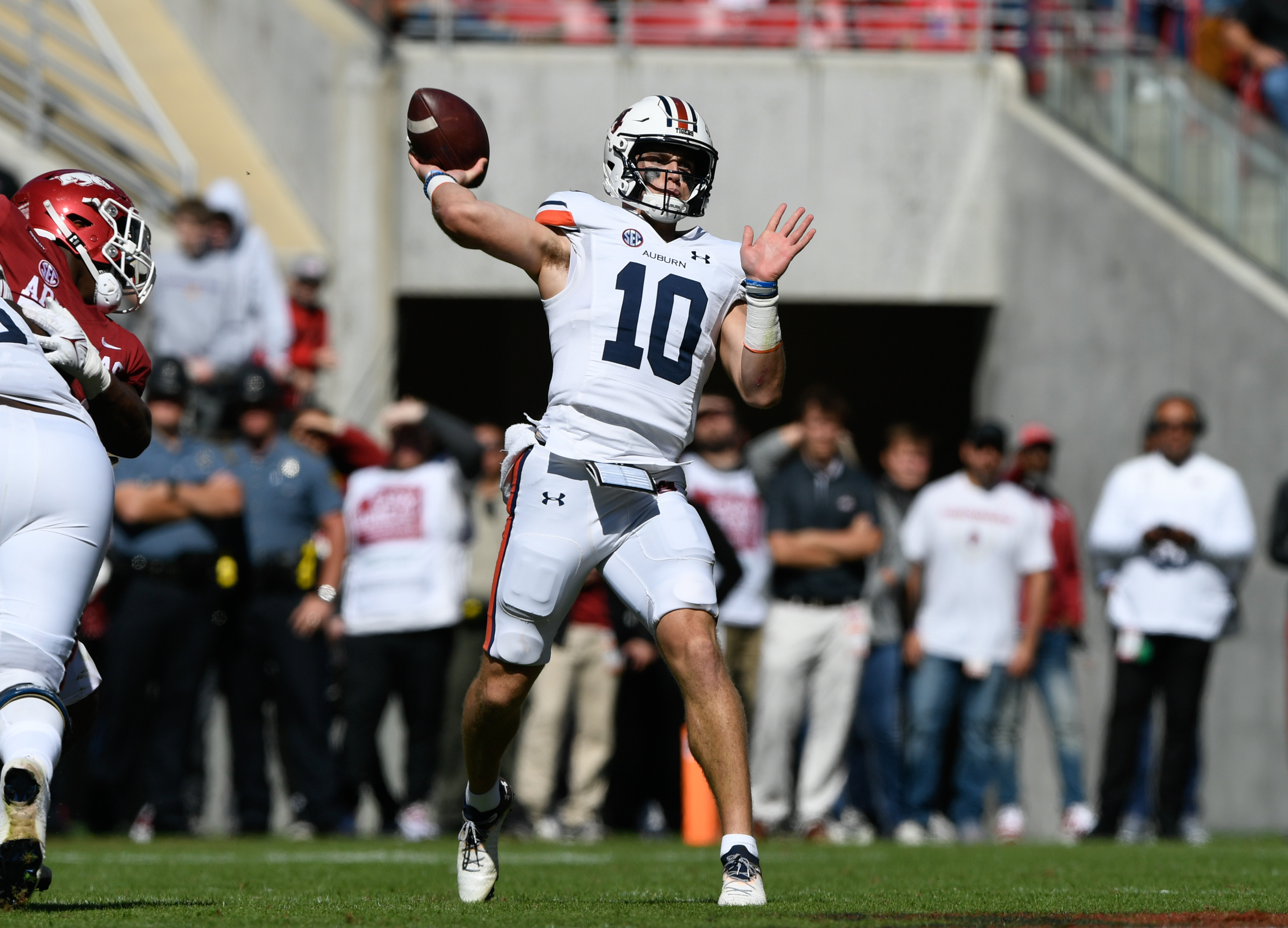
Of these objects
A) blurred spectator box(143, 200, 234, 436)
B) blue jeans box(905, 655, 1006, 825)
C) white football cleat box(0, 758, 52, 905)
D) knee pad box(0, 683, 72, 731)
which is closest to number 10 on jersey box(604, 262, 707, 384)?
knee pad box(0, 683, 72, 731)

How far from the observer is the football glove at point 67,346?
16.0 feet

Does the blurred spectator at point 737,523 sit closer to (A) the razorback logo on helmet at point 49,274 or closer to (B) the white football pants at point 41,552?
(A) the razorback logo on helmet at point 49,274

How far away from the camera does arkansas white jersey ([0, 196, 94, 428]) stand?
4.72m

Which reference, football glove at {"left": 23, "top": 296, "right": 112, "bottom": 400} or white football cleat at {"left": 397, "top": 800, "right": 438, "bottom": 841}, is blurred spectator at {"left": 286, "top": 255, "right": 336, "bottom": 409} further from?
football glove at {"left": 23, "top": 296, "right": 112, "bottom": 400}

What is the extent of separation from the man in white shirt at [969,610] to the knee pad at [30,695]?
638 centimetres

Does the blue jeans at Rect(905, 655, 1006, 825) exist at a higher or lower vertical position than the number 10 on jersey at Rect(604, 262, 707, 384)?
lower

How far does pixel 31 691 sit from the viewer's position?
468 centimetres

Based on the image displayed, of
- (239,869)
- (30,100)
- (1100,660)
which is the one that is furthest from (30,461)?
(1100,660)

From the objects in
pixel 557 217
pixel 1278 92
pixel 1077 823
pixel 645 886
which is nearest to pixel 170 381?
pixel 645 886

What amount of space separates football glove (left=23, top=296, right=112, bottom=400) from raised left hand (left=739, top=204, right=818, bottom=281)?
5.84ft

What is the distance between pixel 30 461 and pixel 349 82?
1017cm

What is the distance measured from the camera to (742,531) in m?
10.7

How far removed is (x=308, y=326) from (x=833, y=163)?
4.26 metres

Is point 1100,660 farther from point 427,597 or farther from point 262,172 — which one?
point 262,172
